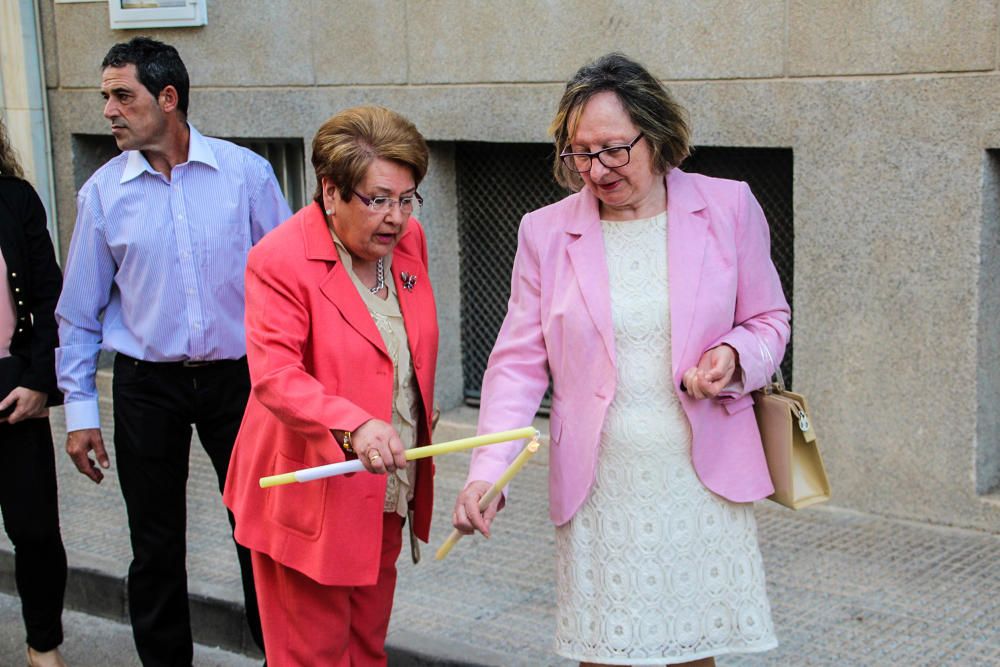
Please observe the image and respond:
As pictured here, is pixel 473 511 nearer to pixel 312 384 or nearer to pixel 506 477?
pixel 506 477

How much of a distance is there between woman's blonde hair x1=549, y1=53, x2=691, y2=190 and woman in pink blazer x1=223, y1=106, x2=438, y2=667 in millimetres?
381

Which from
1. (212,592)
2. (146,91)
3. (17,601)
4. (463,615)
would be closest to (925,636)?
(463,615)

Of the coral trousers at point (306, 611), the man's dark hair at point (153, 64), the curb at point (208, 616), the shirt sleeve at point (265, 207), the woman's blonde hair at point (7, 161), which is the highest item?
the man's dark hair at point (153, 64)

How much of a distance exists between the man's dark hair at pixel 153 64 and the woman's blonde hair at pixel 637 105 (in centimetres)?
158

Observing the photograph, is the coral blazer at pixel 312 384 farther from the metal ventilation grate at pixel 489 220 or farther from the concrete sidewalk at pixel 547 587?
the metal ventilation grate at pixel 489 220

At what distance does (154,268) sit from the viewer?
4.22 meters

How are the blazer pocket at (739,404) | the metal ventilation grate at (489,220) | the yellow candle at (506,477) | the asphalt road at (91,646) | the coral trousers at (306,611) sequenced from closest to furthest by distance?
1. the yellow candle at (506,477)
2. the blazer pocket at (739,404)
3. the coral trousers at (306,611)
4. the asphalt road at (91,646)
5. the metal ventilation grate at (489,220)

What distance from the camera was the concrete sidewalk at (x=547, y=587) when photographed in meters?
4.54

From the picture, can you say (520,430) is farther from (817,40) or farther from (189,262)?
(817,40)

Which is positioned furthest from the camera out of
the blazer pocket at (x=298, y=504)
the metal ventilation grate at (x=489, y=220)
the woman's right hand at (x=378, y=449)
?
the metal ventilation grate at (x=489, y=220)

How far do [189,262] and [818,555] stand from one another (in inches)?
109

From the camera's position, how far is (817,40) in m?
5.80

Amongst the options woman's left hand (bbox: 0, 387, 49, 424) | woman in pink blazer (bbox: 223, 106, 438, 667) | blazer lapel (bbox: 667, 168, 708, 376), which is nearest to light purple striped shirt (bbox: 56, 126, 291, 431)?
woman's left hand (bbox: 0, 387, 49, 424)

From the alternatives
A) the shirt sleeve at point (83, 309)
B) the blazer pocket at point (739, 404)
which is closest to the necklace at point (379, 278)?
the blazer pocket at point (739, 404)
